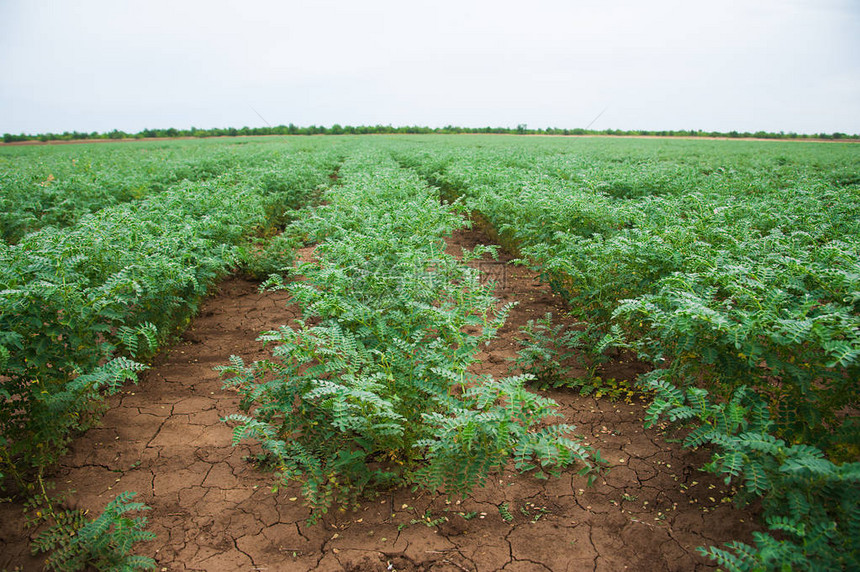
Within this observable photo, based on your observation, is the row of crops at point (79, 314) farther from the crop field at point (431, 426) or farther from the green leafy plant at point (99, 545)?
the green leafy plant at point (99, 545)

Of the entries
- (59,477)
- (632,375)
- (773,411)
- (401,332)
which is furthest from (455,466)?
(59,477)

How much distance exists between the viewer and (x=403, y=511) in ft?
9.37

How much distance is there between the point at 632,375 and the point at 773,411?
4.87 ft

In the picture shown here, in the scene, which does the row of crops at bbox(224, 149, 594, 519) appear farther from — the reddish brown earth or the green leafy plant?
the green leafy plant

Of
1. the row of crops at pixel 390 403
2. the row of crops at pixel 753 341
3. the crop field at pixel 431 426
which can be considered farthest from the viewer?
the row of crops at pixel 390 403

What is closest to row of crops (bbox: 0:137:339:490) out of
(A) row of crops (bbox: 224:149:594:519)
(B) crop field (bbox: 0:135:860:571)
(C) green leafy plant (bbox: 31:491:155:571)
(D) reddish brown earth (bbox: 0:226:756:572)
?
(B) crop field (bbox: 0:135:860:571)

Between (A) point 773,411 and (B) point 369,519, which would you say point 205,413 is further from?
(A) point 773,411

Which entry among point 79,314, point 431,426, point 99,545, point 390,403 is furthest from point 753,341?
point 79,314

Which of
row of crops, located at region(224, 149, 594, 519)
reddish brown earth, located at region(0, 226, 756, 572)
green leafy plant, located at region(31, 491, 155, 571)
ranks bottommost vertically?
reddish brown earth, located at region(0, 226, 756, 572)

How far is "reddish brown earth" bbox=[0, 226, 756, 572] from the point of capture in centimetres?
254

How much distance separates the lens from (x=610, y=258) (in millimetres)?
4699

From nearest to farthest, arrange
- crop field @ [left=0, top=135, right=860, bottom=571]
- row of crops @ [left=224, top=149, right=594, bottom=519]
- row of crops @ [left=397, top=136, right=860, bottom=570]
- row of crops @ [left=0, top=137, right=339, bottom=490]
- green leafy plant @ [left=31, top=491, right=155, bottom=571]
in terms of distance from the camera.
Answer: row of crops @ [left=397, top=136, right=860, bottom=570], green leafy plant @ [left=31, top=491, right=155, bottom=571], crop field @ [left=0, top=135, right=860, bottom=571], row of crops @ [left=224, top=149, right=594, bottom=519], row of crops @ [left=0, top=137, right=339, bottom=490]

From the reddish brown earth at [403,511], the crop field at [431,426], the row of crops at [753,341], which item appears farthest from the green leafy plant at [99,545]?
the row of crops at [753,341]

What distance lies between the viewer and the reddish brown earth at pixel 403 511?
2.54m
